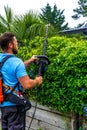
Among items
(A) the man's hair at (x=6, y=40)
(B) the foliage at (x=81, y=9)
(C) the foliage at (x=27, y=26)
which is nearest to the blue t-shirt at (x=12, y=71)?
(A) the man's hair at (x=6, y=40)

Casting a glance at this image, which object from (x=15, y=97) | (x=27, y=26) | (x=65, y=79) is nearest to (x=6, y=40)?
(x=15, y=97)

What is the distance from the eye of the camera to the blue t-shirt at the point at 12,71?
423 cm

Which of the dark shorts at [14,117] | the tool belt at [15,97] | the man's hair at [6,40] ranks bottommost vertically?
the dark shorts at [14,117]

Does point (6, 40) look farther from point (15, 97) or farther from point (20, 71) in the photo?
point (15, 97)

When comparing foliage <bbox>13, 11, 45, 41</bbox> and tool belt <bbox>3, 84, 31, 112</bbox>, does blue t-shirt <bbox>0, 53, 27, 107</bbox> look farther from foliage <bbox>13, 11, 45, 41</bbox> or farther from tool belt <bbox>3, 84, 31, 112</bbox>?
Result: foliage <bbox>13, 11, 45, 41</bbox>

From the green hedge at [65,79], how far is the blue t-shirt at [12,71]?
0.87m

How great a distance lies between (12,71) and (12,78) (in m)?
0.10

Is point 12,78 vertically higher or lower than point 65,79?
higher

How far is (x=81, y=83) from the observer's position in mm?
4738

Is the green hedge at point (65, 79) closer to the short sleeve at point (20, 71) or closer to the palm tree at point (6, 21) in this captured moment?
the short sleeve at point (20, 71)

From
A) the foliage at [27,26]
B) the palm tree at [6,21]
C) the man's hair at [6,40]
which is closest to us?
the man's hair at [6,40]

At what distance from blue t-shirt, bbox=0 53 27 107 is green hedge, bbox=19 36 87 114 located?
87 centimetres

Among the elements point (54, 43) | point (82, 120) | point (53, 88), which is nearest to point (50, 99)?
point (53, 88)

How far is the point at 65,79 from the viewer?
16.4 ft
